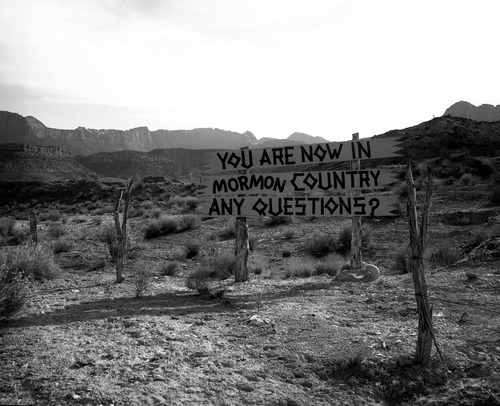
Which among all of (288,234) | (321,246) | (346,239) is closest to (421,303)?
(321,246)

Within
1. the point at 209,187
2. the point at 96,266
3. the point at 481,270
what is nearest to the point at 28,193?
the point at 96,266

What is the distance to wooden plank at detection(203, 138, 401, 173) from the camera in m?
7.94

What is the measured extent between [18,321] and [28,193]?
A: 174 feet

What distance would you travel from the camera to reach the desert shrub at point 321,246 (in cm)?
1315

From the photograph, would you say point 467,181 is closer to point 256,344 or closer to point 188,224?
point 188,224

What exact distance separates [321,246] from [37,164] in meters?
69.2

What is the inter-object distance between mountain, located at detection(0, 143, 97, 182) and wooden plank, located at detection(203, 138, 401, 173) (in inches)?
2414

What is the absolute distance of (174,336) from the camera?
17.0 ft

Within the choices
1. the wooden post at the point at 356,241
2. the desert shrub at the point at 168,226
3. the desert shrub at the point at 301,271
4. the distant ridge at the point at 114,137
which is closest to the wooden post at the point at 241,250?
the desert shrub at the point at 301,271

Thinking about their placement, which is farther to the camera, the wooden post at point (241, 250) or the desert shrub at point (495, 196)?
the desert shrub at point (495, 196)

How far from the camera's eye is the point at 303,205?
26.9 feet

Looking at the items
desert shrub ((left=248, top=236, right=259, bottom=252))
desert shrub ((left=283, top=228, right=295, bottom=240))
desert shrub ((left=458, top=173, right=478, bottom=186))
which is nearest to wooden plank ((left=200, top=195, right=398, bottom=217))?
desert shrub ((left=248, top=236, right=259, bottom=252))

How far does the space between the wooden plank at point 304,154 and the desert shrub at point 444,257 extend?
12.3ft

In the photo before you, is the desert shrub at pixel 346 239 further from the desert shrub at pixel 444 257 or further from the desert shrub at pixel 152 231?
the desert shrub at pixel 152 231
